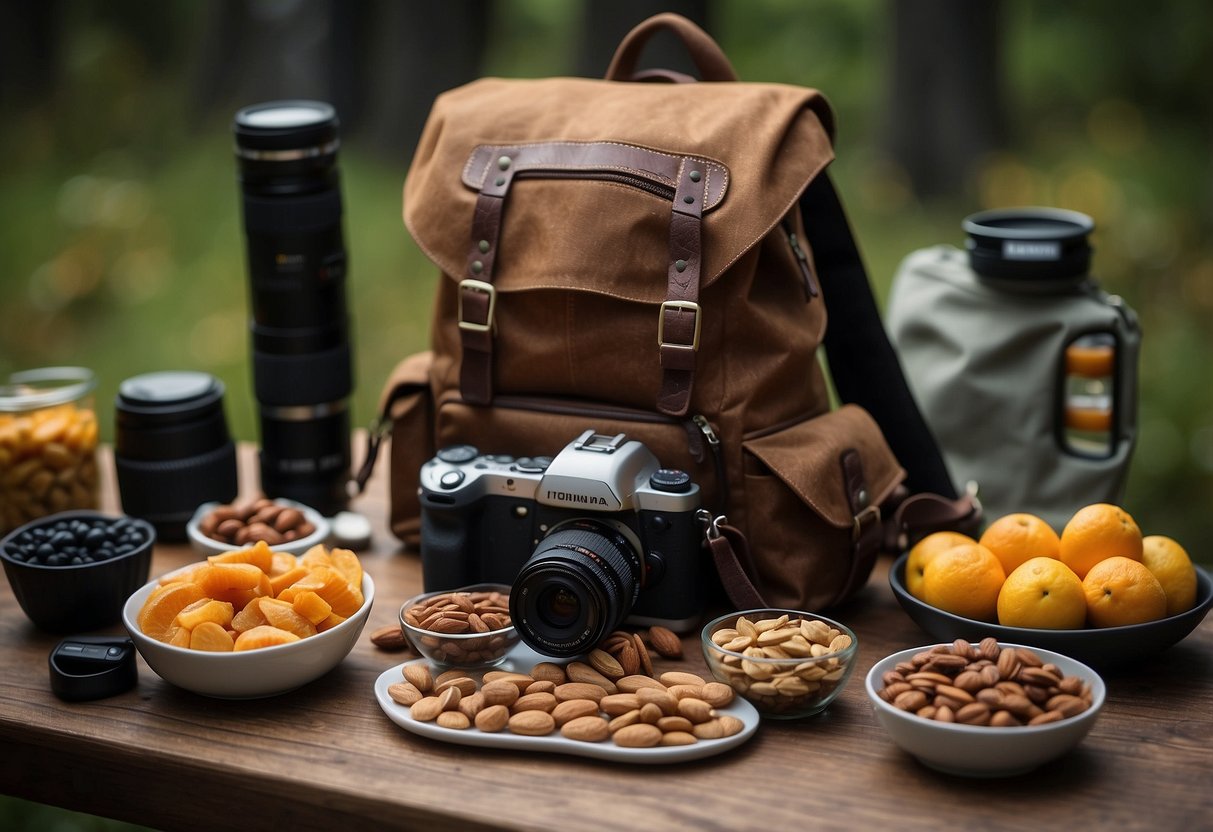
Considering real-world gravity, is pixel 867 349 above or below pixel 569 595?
above

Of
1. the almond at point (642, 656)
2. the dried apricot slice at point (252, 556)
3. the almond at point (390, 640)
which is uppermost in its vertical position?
the dried apricot slice at point (252, 556)

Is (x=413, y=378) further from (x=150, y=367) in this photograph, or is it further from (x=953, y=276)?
(x=150, y=367)

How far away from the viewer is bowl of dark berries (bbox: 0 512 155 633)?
4.44ft

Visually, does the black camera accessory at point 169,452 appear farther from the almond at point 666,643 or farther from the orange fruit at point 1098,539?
the orange fruit at point 1098,539

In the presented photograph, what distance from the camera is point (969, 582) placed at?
1261mm

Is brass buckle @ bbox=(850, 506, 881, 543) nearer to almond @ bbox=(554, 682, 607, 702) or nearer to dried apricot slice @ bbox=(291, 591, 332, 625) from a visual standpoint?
almond @ bbox=(554, 682, 607, 702)

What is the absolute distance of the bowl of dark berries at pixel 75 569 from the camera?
4.44 feet

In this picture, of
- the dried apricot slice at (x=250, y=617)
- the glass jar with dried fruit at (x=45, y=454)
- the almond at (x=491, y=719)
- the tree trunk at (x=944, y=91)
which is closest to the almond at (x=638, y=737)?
the almond at (x=491, y=719)

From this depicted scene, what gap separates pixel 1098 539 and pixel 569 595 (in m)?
0.51

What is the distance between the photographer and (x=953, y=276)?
5.40 feet

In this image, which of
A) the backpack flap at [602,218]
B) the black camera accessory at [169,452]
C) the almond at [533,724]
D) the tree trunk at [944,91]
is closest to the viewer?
the almond at [533,724]

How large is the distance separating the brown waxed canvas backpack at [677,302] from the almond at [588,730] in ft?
0.84

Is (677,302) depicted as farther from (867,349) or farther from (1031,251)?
(1031,251)

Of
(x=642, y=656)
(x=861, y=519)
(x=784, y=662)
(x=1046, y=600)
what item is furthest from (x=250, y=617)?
(x=1046, y=600)
